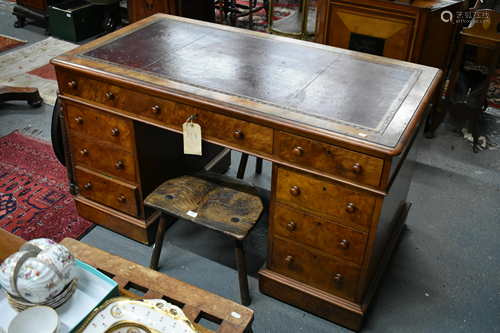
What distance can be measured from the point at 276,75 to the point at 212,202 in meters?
0.64

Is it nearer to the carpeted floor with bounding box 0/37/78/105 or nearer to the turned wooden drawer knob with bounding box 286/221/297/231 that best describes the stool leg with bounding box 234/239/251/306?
the turned wooden drawer knob with bounding box 286/221/297/231

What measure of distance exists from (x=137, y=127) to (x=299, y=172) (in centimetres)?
81

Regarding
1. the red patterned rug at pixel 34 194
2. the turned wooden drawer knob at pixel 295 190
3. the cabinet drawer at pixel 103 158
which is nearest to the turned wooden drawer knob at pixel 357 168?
the turned wooden drawer knob at pixel 295 190

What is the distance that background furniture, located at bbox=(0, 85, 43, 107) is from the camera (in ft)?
11.8

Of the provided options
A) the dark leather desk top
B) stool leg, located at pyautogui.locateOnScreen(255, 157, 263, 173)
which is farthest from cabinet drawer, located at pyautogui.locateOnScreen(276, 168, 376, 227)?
stool leg, located at pyautogui.locateOnScreen(255, 157, 263, 173)

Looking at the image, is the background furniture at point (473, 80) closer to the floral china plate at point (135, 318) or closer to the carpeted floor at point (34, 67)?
the floral china plate at point (135, 318)

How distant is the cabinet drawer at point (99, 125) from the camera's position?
217 centimetres

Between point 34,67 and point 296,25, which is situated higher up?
point 296,25

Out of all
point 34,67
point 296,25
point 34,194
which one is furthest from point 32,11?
point 34,194

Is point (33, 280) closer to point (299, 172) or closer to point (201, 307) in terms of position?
point (201, 307)

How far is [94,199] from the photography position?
2.53 m

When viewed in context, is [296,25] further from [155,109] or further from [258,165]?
[155,109]

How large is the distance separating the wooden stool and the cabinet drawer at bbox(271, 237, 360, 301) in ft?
0.52

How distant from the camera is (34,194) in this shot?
2.81 meters
